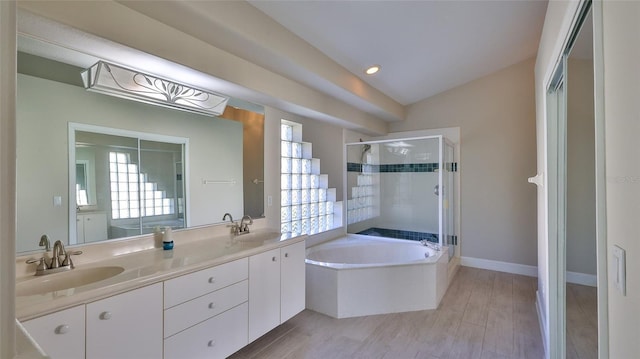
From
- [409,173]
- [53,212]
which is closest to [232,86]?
[53,212]

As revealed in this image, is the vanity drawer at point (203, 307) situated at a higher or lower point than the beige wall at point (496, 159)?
lower

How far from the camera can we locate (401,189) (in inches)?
175

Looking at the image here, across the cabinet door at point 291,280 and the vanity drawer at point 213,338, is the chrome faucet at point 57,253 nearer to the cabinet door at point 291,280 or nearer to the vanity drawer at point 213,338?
the vanity drawer at point 213,338

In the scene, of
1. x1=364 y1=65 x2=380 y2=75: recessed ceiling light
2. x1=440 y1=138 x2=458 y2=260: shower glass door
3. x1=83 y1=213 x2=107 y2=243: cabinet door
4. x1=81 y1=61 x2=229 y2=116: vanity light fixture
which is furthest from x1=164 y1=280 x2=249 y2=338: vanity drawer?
x1=440 y1=138 x2=458 y2=260: shower glass door

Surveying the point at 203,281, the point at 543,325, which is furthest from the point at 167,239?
the point at 543,325

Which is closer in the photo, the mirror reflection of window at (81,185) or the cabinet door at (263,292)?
the mirror reflection of window at (81,185)

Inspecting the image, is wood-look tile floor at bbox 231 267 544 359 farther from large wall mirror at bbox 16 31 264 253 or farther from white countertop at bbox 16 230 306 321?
large wall mirror at bbox 16 31 264 253

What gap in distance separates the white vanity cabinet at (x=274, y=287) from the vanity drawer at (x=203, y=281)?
0.11 meters

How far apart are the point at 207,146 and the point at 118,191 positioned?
2.54 ft

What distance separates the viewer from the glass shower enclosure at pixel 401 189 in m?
4.07

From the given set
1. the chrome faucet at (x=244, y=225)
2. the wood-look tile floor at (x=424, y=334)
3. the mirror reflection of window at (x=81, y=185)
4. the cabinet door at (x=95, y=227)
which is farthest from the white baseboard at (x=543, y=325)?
the mirror reflection of window at (x=81, y=185)

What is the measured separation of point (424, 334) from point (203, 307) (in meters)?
1.84

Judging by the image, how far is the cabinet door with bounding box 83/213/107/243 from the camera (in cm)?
169

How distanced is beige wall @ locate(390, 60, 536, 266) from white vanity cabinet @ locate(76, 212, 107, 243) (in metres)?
4.33
